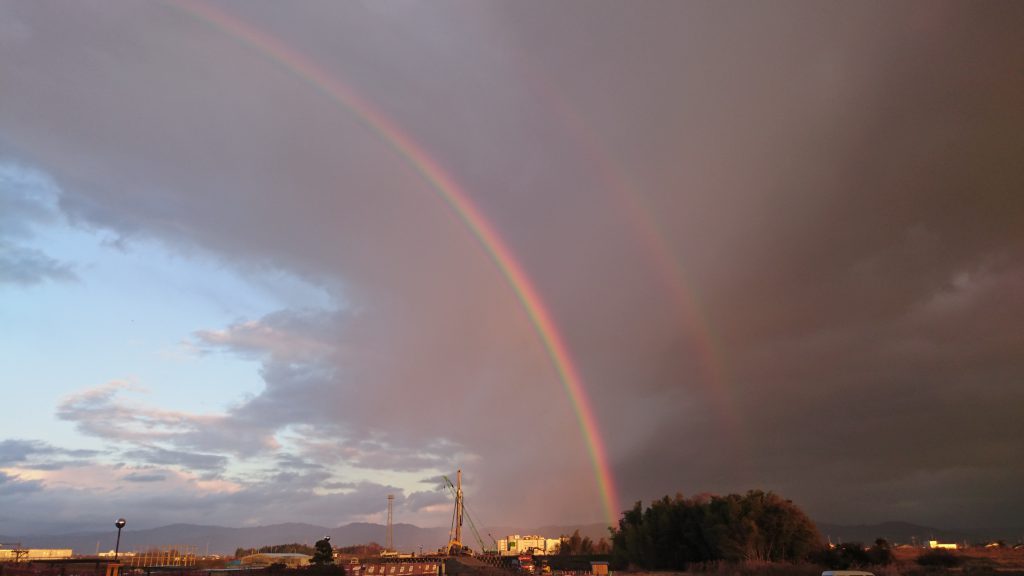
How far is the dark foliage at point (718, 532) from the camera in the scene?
79.9 meters

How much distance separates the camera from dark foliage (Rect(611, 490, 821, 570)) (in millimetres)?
79938

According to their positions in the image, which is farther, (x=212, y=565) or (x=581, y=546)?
(x=581, y=546)

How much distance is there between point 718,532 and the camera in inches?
3275

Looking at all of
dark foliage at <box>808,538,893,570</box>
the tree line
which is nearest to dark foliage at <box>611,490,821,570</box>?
dark foliage at <box>808,538,893,570</box>

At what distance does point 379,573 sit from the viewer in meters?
46.2

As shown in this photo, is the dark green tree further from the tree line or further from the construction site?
the tree line

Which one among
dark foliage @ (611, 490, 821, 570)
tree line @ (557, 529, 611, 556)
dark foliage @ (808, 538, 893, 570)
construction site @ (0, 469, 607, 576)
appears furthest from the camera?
tree line @ (557, 529, 611, 556)

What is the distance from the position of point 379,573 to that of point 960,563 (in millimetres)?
57760

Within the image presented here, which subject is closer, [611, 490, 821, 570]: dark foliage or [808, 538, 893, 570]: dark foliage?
[808, 538, 893, 570]: dark foliage

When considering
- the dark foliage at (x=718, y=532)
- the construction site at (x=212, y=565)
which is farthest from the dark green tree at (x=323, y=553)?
the dark foliage at (x=718, y=532)

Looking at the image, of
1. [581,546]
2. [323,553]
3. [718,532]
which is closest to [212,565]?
[323,553]

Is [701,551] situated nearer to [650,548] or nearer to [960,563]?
[650,548]

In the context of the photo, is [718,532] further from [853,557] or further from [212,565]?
[212,565]

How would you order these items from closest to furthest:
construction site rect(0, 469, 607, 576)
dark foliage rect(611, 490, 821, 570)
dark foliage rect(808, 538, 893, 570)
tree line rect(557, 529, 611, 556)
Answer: construction site rect(0, 469, 607, 576)
dark foliage rect(808, 538, 893, 570)
dark foliage rect(611, 490, 821, 570)
tree line rect(557, 529, 611, 556)
